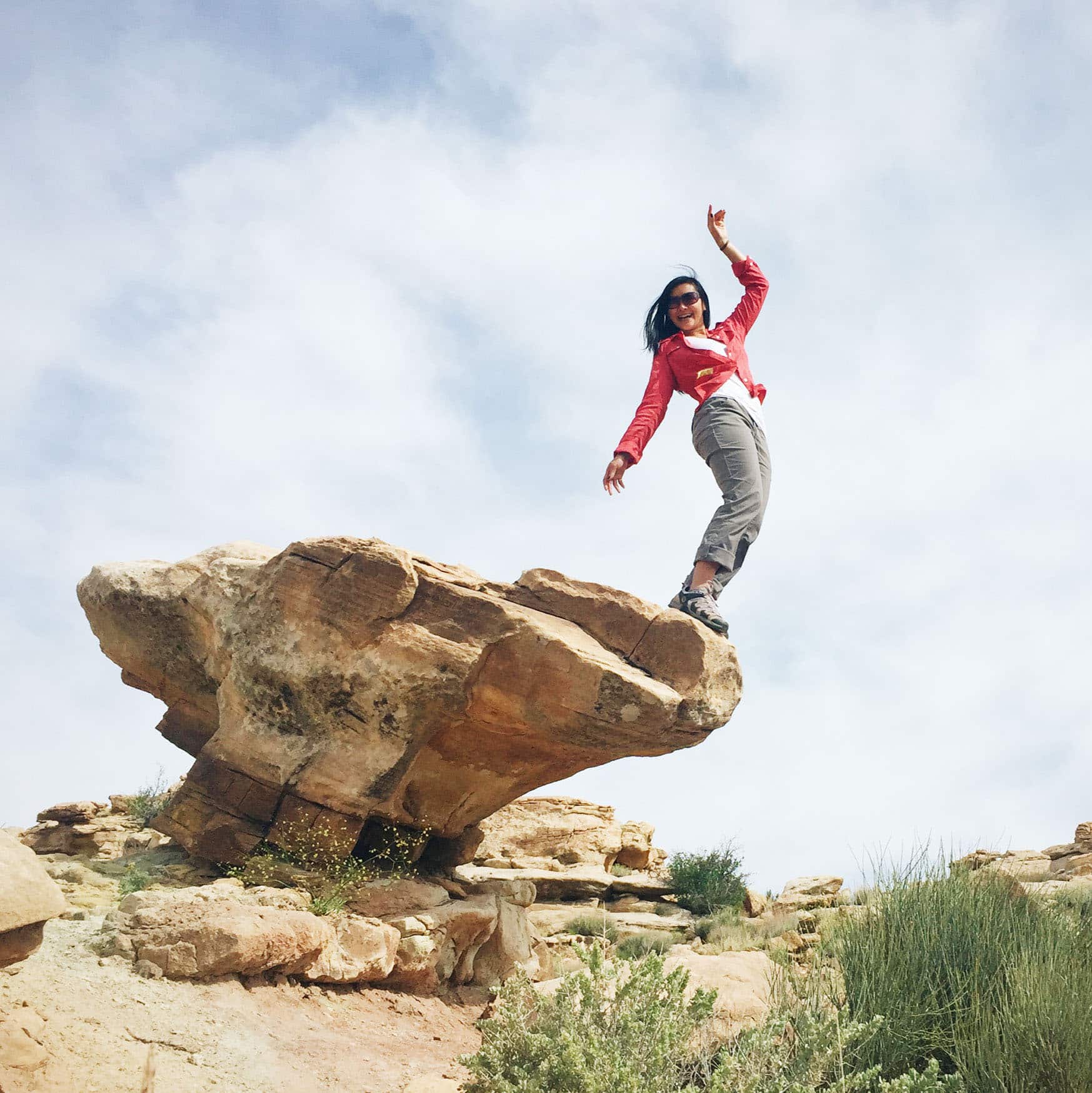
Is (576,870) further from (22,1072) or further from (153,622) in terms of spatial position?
(22,1072)

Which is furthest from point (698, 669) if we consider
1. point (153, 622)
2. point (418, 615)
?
point (153, 622)

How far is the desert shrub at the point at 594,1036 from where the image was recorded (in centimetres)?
455

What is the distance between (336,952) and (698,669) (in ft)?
11.5

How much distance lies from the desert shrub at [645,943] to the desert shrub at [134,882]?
4.42m

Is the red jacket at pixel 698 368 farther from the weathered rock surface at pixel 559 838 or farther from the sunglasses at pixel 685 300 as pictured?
the weathered rock surface at pixel 559 838

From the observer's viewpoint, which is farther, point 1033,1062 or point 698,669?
point 698,669

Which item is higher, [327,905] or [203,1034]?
[327,905]

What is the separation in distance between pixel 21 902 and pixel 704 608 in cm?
565

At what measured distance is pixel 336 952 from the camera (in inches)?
292

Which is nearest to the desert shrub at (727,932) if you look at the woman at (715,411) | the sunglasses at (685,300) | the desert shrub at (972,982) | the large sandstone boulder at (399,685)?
the large sandstone boulder at (399,685)

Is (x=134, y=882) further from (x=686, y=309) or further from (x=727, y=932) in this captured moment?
(x=686, y=309)

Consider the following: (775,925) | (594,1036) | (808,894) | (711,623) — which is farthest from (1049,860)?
(594,1036)

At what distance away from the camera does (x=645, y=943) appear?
1053cm

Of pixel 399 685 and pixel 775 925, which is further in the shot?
pixel 775 925
